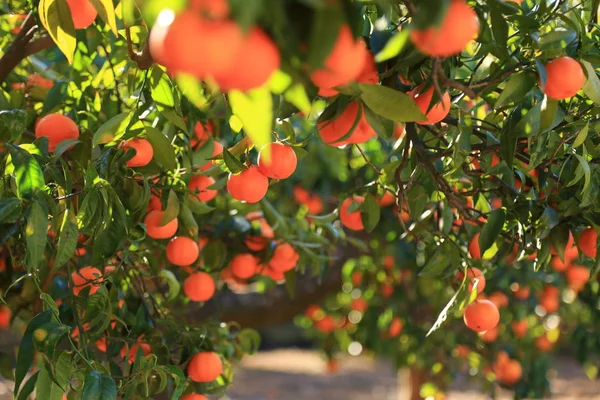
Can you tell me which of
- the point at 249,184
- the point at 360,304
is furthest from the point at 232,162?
the point at 360,304

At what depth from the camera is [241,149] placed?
1032mm

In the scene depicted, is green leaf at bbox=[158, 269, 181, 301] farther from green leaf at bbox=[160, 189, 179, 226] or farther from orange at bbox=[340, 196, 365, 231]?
orange at bbox=[340, 196, 365, 231]

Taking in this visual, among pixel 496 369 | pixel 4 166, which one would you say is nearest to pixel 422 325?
pixel 496 369

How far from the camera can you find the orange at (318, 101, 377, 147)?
0.80 meters

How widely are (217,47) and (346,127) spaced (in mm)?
371

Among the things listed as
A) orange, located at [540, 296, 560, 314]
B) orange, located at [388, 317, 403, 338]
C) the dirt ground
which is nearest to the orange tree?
orange, located at [388, 317, 403, 338]

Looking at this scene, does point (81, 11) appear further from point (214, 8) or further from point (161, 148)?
point (214, 8)

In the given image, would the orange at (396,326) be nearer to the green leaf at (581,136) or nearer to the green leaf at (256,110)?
the green leaf at (581,136)

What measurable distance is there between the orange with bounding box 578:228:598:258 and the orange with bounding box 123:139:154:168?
2.26ft

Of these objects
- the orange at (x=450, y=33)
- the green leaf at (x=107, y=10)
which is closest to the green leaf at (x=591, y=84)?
the orange at (x=450, y=33)

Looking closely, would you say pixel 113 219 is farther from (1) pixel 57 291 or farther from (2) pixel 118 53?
(2) pixel 118 53

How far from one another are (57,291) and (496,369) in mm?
A: 2065

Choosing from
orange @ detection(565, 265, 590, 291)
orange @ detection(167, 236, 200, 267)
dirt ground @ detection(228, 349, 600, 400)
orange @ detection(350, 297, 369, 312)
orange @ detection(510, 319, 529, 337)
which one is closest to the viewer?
orange @ detection(167, 236, 200, 267)

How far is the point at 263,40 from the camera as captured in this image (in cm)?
49
